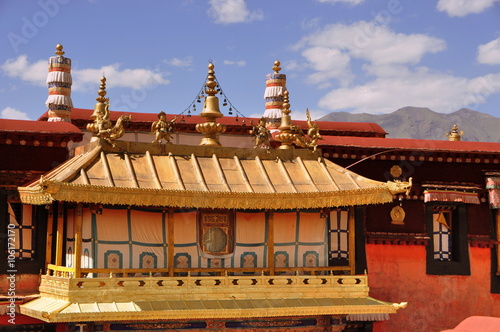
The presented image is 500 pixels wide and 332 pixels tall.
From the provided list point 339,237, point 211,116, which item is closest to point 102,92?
point 211,116

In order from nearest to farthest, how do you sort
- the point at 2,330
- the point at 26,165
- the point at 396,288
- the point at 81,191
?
the point at 81,191
the point at 2,330
the point at 26,165
the point at 396,288

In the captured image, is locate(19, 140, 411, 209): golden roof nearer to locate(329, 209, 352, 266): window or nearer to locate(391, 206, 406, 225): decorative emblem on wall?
locate(329, 209, 352, 266): window

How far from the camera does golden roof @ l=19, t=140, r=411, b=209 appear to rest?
12.1 meters

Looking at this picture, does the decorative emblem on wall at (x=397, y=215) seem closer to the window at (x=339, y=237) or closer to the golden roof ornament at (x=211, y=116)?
the window at (x=339, y=237)

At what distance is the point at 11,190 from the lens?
14.1 metres

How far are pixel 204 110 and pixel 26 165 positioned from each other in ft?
12.8

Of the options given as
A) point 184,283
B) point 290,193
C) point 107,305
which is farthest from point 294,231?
point 107,305

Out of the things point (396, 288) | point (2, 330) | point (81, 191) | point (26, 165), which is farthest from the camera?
point (396, 288)

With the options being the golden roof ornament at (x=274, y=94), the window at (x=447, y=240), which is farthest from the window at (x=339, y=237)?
the golden roof ornament at (x=274, y=94)

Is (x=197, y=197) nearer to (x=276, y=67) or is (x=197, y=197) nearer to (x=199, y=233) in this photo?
(x=199, y=233)

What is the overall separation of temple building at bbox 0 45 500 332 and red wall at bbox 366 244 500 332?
0.16 feet

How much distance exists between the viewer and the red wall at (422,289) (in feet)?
54.5

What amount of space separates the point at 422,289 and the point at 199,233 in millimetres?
6500

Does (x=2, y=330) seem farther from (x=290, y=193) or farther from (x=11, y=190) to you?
(x=290, y=193)
